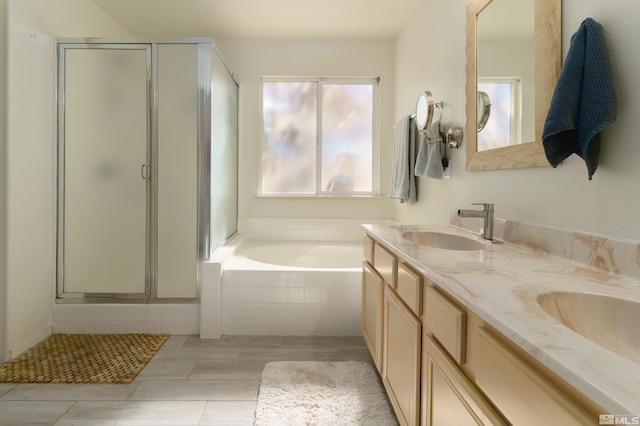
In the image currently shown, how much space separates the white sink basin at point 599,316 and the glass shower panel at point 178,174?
85.2 inches

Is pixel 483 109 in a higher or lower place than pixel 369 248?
higher

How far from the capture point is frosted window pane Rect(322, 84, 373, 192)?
11.4 feet

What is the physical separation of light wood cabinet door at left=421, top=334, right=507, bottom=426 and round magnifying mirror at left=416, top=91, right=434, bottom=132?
1.38m

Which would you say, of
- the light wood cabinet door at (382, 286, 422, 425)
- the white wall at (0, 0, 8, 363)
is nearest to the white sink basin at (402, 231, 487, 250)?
the light wood cabinet door at (382, 286, 422, 425)

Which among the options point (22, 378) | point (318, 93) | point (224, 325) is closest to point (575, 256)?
point (224, 325)

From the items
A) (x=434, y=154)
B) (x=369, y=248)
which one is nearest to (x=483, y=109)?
(x=434, y=154)

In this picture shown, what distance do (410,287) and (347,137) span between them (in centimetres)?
257

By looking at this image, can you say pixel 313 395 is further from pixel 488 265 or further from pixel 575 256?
pixel 575 256

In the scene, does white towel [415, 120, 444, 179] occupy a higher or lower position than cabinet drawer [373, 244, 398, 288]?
higher

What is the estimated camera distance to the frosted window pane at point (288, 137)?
11.4 feet

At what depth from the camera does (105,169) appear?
7.77 ft

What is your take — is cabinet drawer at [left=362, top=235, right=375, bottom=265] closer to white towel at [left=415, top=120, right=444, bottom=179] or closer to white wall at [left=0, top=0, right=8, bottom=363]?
white towel at [left=415, top=120, right=444, bottom=179]

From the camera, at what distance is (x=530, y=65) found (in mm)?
1303

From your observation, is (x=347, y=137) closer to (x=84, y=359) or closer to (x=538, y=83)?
(x=538, y=83)
